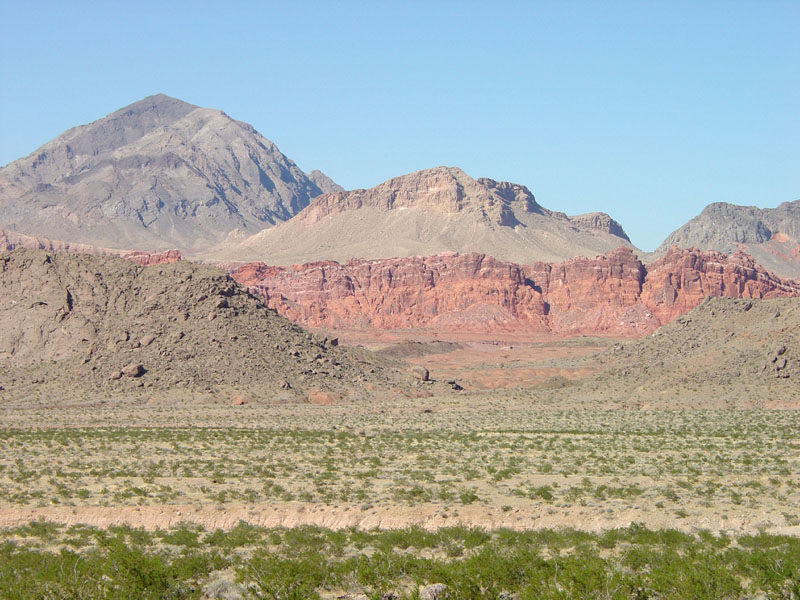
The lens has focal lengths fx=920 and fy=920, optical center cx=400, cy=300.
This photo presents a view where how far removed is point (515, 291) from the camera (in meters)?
158

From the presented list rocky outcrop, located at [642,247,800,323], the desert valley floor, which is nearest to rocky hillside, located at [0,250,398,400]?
the desert valley floor

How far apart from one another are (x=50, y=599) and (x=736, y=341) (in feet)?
185

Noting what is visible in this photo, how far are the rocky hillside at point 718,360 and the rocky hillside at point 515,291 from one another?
7086 centimetres

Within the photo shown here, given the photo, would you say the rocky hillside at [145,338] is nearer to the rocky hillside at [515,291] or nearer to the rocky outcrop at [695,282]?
the rocky hillside at [515,291]

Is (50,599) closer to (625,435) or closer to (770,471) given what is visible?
(770,471)

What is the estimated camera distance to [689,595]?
13.7m

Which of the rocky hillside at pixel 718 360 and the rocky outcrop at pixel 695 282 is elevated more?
the rocky outcrop at pixel 695 282

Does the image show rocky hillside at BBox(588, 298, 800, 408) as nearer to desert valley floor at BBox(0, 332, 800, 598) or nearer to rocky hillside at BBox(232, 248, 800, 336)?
desert valley floor at BBox(0, 332, 800, 598)

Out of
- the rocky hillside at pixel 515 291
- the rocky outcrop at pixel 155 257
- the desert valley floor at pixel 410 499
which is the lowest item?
the desert valley floor at pixel 410 499

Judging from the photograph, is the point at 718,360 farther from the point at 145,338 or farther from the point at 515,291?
the point at 515,291

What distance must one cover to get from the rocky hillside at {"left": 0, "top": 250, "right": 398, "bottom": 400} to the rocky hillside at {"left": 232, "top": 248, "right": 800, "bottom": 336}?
78.8 metres

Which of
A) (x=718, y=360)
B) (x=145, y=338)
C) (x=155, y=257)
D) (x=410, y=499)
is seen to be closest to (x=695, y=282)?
(x=718, y=360)

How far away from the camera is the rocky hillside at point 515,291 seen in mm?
148000

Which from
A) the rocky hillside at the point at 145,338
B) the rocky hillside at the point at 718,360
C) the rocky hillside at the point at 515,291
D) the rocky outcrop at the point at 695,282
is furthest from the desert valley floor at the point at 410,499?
the rocky hillside at the point at 515,291
